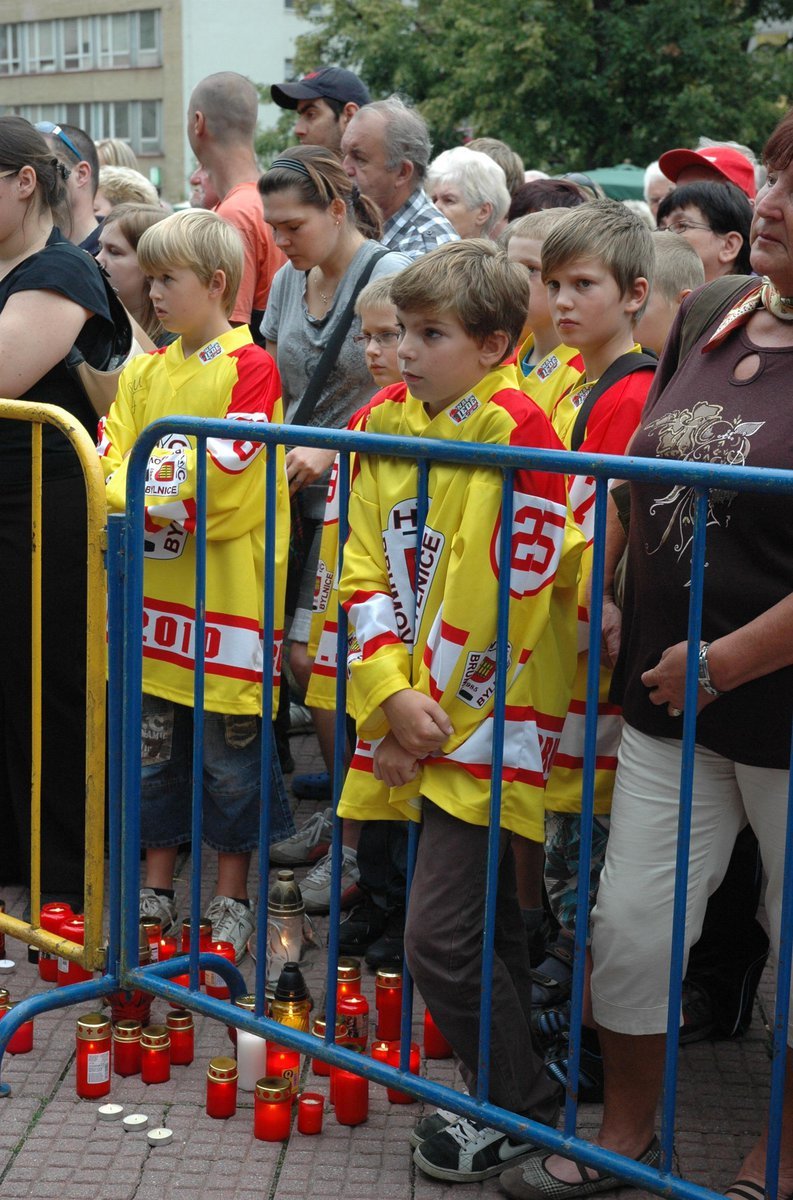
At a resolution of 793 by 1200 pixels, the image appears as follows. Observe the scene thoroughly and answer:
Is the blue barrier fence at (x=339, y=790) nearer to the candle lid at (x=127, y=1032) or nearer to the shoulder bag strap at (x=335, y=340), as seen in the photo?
the candle lid at (x=127, y=1032)

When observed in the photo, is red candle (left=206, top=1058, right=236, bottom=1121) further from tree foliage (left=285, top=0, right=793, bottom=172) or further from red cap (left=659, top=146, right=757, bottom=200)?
tree foliage (left=285, top=0, right=793, bottom=172)

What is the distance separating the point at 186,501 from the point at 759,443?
1.73 metres

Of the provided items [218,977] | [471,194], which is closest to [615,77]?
[471,194]

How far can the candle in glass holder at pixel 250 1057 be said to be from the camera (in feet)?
11.3

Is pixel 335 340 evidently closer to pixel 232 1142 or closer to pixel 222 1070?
pixel 222 1070

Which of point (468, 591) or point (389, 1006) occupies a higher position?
point (468, 591)

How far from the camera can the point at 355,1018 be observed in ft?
11.5

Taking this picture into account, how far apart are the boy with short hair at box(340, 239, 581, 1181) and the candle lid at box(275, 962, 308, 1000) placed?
528mm

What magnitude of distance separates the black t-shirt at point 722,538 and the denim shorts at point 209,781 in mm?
1595

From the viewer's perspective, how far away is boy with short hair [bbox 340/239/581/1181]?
9.52 feet

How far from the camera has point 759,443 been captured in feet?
8.69

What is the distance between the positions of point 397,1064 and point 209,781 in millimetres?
1199

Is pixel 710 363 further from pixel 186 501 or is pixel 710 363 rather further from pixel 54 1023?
pixel 54 1023

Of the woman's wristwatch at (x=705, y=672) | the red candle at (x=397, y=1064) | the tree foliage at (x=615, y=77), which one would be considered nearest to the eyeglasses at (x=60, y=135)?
the red candle at (x=397, y=1064)
